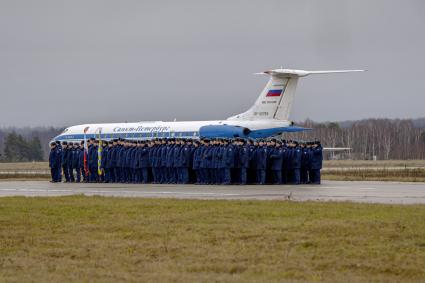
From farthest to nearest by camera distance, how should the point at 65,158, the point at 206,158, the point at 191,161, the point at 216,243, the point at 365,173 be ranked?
the point at 365,173 → the point at 65,158 → the point at 191,161 → the point at 206,158 → the point at 216,243

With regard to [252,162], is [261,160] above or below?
above

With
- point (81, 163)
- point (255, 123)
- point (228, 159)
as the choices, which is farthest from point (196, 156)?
point (255, 123)

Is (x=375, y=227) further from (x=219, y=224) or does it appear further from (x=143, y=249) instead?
(x=143, y=249)

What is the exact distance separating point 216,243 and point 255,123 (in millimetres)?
32079

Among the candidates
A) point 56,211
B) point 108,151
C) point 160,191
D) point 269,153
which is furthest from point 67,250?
point 108,151

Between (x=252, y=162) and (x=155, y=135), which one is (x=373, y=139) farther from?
(x=252, y=162)

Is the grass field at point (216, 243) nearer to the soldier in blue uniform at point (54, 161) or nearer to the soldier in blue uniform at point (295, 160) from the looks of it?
the soldier in blue uniform at point (295, 160)

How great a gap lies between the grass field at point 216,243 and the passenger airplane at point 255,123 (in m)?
25.0

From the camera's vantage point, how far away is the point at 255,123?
4659 centimetres

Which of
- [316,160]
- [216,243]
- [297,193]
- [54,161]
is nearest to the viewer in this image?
[216,243]

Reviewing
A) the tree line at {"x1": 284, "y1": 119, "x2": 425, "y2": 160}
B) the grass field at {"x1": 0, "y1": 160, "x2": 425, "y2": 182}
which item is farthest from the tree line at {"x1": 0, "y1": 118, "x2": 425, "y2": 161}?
the grass field at {"x1": 0, "y1": 160, "x2": 425, "y2": 182}

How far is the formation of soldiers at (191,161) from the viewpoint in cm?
A: 3306

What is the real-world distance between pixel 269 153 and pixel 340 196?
351 inches

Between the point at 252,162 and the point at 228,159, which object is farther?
the point at 252,162
